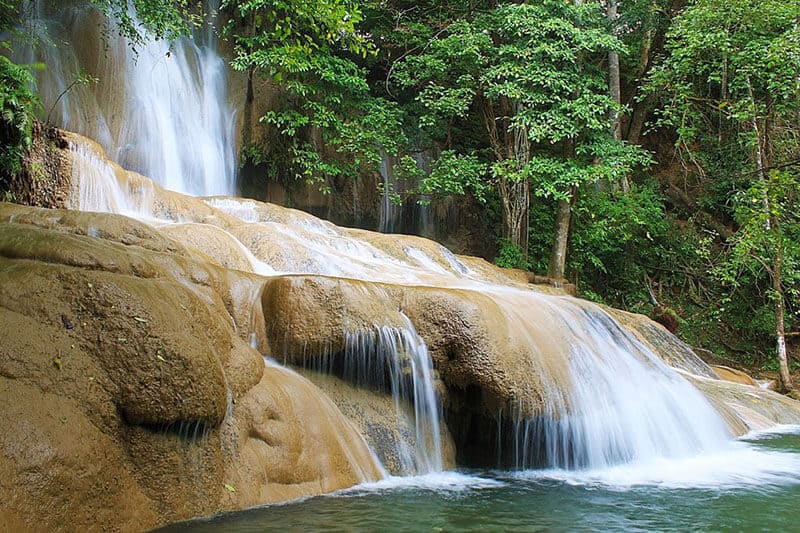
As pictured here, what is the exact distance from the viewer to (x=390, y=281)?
8023 mm

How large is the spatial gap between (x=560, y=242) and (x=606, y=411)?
8381mm

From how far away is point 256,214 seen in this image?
9953 mm

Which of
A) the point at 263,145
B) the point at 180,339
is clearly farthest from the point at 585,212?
the point at 180,339

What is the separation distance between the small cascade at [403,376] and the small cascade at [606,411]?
733 millimetres

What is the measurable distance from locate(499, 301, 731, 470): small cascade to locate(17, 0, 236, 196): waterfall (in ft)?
26.7

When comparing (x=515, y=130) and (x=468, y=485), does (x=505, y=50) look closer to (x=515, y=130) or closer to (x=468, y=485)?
(x=515, y=130)

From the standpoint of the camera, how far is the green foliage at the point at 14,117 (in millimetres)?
6152

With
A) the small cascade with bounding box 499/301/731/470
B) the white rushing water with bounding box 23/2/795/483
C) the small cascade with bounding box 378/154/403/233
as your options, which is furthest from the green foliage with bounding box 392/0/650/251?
the small cascade with bounding box 499/301/731/470

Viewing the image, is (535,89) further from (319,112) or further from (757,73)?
(319,112)

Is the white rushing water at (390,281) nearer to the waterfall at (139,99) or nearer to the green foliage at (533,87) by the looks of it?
the waterfall at (139,99)

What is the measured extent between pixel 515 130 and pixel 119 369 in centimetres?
1255

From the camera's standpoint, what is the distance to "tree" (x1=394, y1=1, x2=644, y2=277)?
518 inches

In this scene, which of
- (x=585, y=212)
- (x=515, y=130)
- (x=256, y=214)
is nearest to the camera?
(x=256, y=214)

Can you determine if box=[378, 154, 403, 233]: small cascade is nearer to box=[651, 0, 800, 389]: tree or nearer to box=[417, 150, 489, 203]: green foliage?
box=[417, 150, 489, 203]: green foliage
